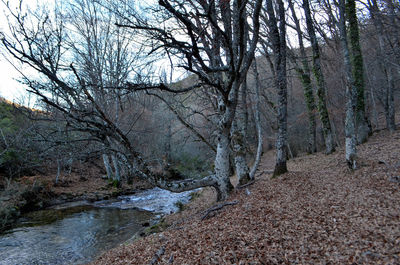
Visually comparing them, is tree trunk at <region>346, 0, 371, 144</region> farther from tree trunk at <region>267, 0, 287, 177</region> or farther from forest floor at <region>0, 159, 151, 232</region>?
forest floor at <region>0, 159, 151, 232</region>

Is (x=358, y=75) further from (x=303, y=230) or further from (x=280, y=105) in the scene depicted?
(x=303, y=230)

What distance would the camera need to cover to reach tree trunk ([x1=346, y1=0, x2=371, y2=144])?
38.9 feet

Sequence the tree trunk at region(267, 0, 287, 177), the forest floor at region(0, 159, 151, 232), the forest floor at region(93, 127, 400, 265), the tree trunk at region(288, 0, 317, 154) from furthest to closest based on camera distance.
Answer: the tree trunk at region(288, 0, 317, 154) < the forest floor at region(0, 159, 151, 232) < the tree trunk at region(267, 0, 287, 177) < the forest floor at region(93, 127, 400, 265)

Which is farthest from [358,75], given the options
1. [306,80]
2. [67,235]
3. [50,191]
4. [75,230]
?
[50,191]

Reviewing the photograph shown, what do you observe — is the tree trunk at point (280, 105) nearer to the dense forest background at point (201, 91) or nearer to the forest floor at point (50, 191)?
the dense forest background at point (201, 91)

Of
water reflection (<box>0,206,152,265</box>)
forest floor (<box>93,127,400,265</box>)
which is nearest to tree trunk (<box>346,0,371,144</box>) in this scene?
forest floor (<box>93,127,400,265</box>)

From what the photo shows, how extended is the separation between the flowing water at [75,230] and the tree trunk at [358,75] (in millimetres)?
10620

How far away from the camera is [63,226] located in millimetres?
9000

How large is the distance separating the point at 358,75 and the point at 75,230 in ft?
50.0

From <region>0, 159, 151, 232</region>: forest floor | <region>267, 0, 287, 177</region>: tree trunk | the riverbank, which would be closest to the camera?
<region>267, 0, 287, 177</region>: tree trunk

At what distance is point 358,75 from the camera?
12.1m

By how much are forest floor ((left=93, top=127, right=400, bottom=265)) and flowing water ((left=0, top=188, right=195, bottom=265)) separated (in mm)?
3015

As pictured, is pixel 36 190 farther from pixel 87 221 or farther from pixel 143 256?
pixel 143 256

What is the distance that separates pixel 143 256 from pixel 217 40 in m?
6.65
